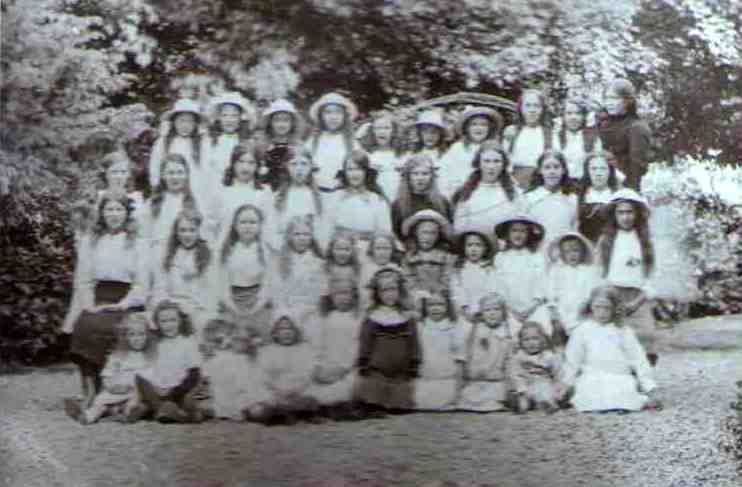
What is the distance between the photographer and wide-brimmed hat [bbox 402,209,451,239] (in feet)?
9.89

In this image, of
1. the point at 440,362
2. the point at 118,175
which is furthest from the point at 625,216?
the point at 118,175

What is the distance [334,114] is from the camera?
302 cm

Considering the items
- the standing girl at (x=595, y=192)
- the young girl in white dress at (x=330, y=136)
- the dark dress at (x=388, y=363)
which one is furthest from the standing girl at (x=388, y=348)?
the standing girl at (x=595, y=192)

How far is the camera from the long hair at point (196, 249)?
119 inches

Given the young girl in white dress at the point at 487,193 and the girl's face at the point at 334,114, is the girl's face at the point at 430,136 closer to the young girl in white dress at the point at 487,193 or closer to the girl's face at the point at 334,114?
the young girl in white dress at the point at 487,193

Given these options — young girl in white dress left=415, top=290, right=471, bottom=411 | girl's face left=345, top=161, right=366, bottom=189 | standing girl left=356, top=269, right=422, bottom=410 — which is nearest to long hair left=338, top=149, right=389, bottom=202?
girl's face left=345, top=161, right=366, bottom=189

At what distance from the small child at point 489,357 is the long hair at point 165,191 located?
85cm

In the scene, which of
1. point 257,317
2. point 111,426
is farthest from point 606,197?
point 111,426

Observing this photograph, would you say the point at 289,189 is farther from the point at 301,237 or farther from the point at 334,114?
the point at 334,114

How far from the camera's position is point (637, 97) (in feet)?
10.00

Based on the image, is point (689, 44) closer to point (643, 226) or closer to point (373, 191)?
point (643, 226)

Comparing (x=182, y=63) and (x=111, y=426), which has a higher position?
(x=182, y=63)

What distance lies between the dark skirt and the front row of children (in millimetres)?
37

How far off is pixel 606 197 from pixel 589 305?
0.30 m
